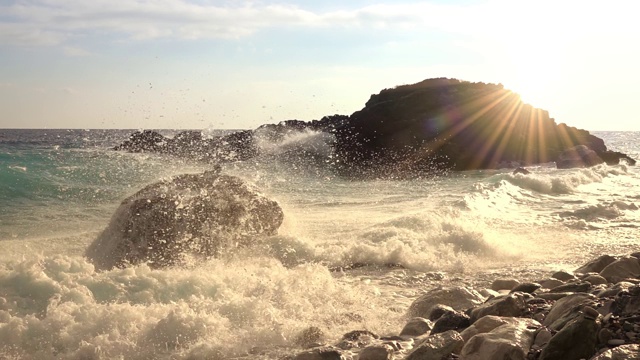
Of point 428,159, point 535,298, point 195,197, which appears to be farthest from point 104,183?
point 428,159

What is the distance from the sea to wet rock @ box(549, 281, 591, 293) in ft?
5.66

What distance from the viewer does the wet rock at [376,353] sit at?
5031 millimetres

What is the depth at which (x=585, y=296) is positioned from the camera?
5246 mm

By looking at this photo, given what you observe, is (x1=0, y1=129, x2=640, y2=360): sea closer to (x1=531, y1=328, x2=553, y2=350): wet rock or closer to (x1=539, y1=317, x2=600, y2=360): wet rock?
(x1=531, y1=328, x2=553, y2=350): wet rock

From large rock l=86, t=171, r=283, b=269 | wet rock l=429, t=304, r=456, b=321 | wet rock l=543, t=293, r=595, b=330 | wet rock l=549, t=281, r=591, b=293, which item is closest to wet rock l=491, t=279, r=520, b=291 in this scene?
wet rock l=549, t=281, r=591, b=293

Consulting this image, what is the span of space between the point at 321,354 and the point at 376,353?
0.48m

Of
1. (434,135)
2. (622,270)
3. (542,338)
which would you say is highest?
(434,135)

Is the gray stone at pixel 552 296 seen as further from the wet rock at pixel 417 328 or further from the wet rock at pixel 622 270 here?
the wet rock at pixel 622 270

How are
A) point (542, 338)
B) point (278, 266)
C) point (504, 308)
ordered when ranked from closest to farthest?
point (542, 338), point (504, 308), point (278, 266)

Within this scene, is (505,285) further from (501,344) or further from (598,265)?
(501,344)

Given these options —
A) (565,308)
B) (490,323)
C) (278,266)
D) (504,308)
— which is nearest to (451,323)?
(504,308)

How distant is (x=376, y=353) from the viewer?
5062mm

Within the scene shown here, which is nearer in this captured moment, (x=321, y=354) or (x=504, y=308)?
(x=321, y=354)

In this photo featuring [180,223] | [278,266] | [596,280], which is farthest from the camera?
[180,223]
